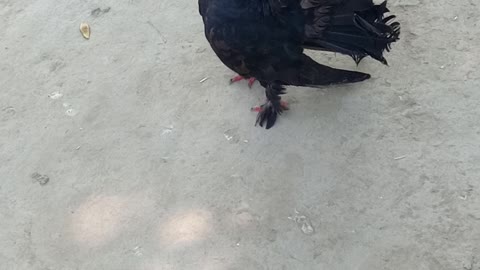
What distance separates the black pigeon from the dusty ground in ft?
1.42

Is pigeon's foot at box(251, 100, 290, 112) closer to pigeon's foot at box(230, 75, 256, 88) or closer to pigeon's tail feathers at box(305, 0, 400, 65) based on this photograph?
pigeon's foot at box(230, 75, 256, 88)

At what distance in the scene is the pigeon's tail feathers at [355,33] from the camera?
9.89ft

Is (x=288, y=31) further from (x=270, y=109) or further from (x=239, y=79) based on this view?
(x=239, y=79)

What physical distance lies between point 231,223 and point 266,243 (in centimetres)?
20

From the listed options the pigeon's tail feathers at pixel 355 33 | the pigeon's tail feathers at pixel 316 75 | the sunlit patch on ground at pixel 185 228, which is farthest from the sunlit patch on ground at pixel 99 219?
the pigeon's tail feathers at pixel 355 33

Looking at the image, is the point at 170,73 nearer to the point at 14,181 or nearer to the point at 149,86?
the point at 149,86

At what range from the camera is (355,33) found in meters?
3.05

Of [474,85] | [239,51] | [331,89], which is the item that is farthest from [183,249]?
[474,85]

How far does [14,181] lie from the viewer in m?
3.45

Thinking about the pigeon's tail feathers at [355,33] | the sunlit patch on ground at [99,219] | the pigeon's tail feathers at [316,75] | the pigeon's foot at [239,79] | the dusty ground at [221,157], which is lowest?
the sunlit patch on ground at [99,219]

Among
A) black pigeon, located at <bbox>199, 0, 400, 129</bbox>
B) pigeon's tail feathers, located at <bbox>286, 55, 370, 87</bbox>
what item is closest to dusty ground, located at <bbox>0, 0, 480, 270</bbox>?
pigeon's tail feathers, located at <bbox>286, 55, 370, 87</bbox>

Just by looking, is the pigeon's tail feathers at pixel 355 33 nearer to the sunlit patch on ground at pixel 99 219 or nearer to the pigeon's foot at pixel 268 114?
the pigeon's foot at pixel 268 114

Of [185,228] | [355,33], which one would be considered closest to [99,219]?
[185,228]

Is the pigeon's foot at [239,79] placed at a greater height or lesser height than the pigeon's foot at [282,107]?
greater
